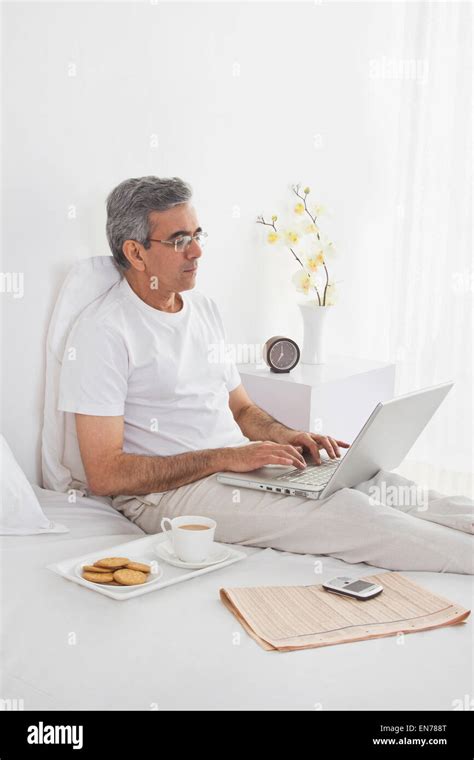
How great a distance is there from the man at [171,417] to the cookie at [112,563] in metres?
0.37

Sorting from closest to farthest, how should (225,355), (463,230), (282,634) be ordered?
(282,634) → (225,355) → (463,230)

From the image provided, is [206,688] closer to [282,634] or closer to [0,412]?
[282,634]

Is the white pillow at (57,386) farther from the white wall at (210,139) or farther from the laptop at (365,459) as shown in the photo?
the laptop at (365,459)

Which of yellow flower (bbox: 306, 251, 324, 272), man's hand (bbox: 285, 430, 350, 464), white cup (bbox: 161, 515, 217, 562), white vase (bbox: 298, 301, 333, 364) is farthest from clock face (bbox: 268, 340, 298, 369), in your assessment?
white cup (bbox: 161, 515, 217, 562)

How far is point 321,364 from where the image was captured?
307 centimetres

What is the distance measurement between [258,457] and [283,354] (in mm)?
909

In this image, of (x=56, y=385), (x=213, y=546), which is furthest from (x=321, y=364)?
(x=213, y=546)

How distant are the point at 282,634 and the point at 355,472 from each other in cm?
59

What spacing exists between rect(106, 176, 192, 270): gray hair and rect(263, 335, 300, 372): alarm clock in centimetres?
74

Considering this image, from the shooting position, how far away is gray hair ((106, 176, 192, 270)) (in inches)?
86.0

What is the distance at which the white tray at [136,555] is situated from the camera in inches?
60.2

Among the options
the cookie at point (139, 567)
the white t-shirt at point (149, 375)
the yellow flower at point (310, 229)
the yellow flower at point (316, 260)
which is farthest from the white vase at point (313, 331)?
the cookie at point (139, 567)

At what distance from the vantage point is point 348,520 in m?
1.79

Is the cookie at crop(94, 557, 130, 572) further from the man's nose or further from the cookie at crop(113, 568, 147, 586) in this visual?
the man's nose
